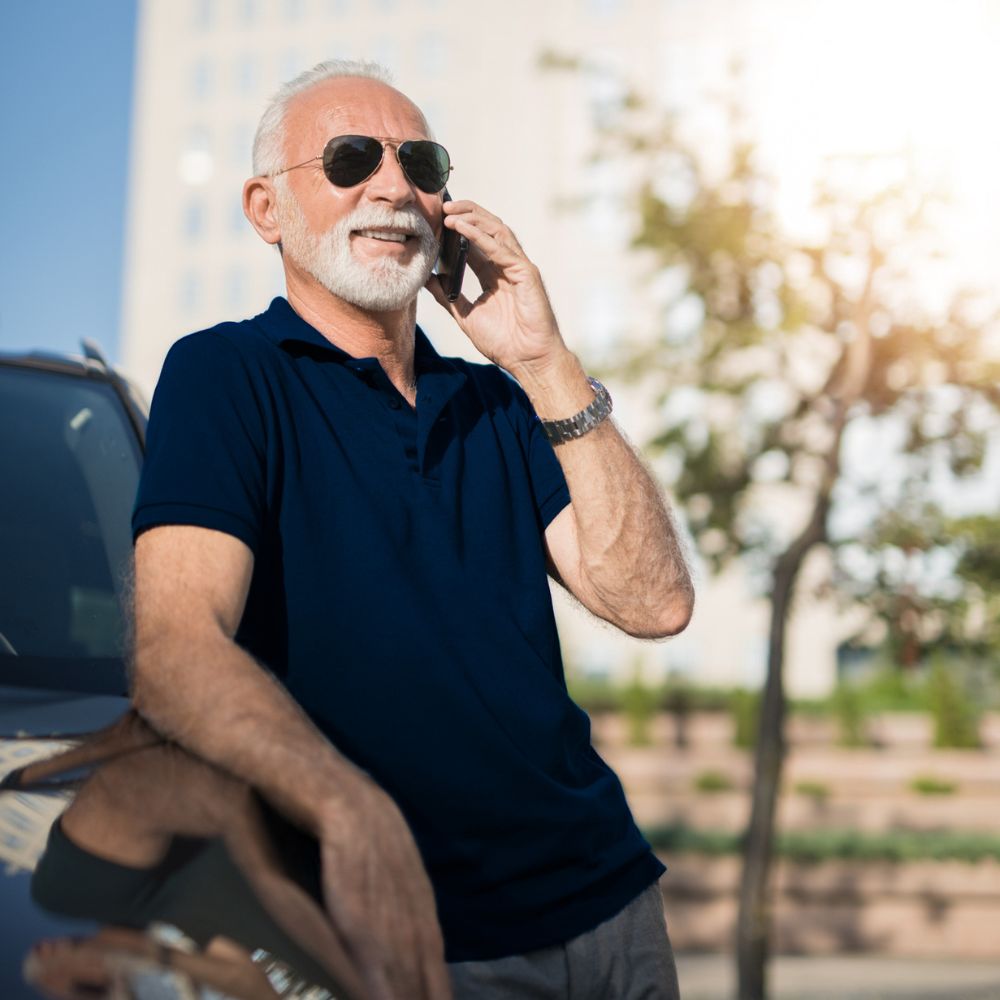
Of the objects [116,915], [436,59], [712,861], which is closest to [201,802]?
[116,915]

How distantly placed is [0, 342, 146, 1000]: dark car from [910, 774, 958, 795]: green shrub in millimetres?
13756

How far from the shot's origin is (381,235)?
75.6 inches

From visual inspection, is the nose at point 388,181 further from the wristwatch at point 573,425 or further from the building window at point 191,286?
the building window at point 191,286

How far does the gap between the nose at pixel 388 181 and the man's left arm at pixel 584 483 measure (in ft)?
0.31

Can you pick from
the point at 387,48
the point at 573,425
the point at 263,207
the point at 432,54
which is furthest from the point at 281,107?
the point at 387,48

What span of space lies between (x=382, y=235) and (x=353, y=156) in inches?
4.6

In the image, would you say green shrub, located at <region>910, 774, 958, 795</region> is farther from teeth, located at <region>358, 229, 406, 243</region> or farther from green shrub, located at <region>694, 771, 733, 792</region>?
teeth, located at <region>358, 229, 406, 243</region>

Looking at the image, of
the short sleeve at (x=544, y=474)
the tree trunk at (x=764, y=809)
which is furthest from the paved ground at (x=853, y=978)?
the short sleeve at (x=544, y=474)

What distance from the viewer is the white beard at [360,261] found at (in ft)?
6.16

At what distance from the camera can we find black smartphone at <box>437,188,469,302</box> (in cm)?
205

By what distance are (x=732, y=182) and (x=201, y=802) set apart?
7598 mm

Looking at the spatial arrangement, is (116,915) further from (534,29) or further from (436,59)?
(436,59)

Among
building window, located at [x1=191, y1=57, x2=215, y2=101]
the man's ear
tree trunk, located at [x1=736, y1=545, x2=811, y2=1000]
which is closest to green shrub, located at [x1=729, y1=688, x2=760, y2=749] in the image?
tree trunk, located at [x1=736, y1=545, x2=811, y2=1000]

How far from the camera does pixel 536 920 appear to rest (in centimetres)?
161
